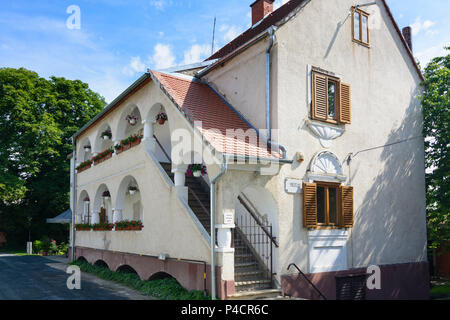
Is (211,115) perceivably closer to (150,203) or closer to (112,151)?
(150,203)

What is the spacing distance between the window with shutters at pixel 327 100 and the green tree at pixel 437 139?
4.14 metres

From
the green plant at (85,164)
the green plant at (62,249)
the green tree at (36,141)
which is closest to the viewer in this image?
the green plant at (85,164)

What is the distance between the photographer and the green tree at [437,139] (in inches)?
594

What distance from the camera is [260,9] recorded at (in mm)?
17672

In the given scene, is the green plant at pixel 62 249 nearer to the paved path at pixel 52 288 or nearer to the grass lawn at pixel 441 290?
the paved path at pixel 52 288

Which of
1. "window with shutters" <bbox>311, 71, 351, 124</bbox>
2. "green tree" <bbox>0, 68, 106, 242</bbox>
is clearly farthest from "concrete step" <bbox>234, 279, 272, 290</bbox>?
"green tree" <bbox>0, 68, 106, 242</bbox>

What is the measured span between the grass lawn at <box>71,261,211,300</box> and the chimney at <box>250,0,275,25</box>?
11158 millimetres

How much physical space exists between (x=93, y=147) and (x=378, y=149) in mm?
12521

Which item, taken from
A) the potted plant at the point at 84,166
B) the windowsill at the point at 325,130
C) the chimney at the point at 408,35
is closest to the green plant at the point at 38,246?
the potted plant at the point at 84,166

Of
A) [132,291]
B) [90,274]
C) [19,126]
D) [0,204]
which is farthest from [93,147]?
[0,204]

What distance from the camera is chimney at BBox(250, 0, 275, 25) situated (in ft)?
57.5

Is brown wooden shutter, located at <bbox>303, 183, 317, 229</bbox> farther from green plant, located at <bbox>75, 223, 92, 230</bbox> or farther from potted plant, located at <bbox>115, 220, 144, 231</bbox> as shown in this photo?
green plant, located at <bbox>75, 223, 92, 230</bbox>

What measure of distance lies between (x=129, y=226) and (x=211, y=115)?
5.21m

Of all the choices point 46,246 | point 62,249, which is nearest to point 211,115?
point 46,246
